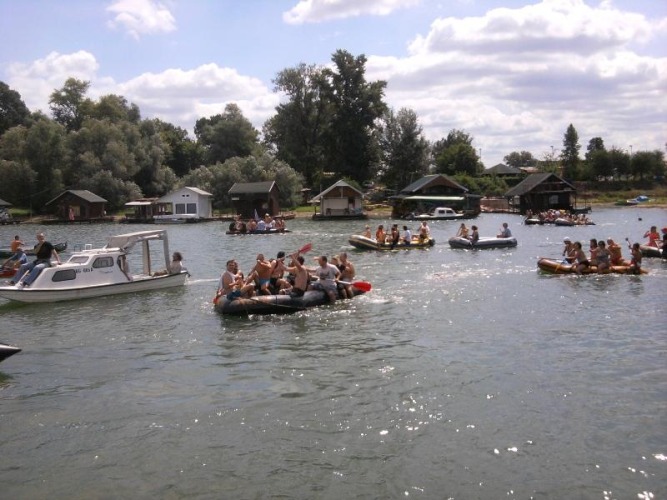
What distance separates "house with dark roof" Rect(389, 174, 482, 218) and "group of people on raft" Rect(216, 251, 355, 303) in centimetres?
5910

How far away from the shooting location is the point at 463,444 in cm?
1095

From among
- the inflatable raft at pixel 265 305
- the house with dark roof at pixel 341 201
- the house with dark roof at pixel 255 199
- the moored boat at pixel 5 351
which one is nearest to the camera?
the moored boat at pixel 5 351

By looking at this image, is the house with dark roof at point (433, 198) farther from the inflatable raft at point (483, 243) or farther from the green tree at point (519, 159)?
the green tree at point (519, 159)

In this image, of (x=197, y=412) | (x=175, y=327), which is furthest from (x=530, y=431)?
(x=175, y=327)

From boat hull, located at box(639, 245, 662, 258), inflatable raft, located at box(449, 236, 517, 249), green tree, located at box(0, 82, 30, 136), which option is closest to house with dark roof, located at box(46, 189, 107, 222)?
green tree, located at box(0, 82, 30, 136)

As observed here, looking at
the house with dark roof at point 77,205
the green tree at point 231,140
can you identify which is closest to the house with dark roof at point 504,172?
the green tree at point 231,140

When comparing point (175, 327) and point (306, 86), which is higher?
point (306, 86)

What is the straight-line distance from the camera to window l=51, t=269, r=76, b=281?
23016 millimetres

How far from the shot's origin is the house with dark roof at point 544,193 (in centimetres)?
8331

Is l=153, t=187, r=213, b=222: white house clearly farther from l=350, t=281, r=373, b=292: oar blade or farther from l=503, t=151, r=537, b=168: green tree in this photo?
l=503, t=151, r=537, b=168: green tree

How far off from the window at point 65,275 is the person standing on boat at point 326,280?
8.54 meters

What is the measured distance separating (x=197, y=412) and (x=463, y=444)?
4.85 metres

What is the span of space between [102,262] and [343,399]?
14.2 m

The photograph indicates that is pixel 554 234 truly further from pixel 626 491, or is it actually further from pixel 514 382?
pixel 626 491
